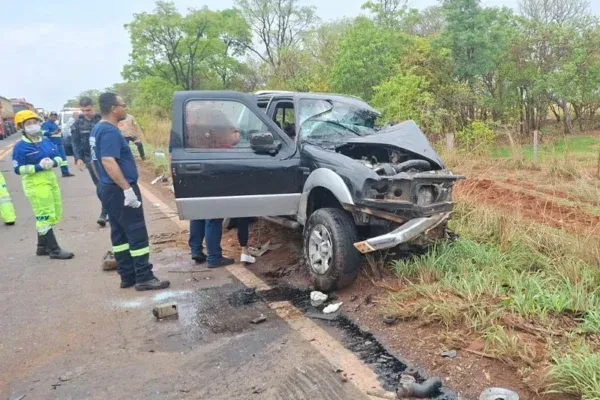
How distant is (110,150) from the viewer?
4.61m

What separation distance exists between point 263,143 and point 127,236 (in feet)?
5.24

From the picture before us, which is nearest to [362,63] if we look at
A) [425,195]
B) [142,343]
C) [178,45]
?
[425,195]

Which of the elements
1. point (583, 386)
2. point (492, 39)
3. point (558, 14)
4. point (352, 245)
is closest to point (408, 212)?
point (352, 245)

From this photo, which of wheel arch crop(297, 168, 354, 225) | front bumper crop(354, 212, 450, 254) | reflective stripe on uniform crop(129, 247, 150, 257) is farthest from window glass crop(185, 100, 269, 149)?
front bumper crop(354, 212, 450, 254)

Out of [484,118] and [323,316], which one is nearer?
[323,316]

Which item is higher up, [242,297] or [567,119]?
[567,119]

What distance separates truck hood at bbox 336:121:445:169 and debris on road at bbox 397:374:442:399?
2.25 metres

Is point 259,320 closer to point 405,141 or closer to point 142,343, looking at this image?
point 142,343

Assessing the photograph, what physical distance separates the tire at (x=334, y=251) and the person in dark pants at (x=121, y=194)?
1.52m

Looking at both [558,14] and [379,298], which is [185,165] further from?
[558,14]

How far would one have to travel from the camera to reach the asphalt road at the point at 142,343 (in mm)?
3129

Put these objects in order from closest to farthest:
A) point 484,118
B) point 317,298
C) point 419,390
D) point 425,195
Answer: point 419,390, point 425,195, point 317,298, point 484,118

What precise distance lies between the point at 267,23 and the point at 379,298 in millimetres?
44984

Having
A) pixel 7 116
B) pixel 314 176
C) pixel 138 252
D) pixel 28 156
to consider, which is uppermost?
pixel 7 116
